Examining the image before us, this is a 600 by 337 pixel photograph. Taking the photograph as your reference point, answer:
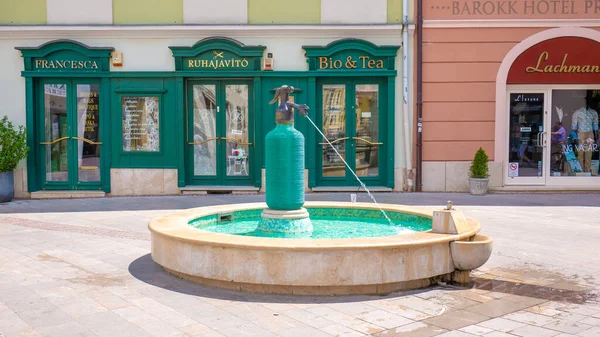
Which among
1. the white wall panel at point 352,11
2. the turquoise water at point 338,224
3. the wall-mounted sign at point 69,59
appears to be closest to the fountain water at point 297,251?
the turquoise water at point 338,224

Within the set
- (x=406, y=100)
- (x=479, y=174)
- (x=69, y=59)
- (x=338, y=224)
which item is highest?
(x=69, y=59)

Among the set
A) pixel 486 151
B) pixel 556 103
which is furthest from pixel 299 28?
pixel 556 103

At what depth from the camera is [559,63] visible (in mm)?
15094

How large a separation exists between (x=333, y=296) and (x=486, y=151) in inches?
405

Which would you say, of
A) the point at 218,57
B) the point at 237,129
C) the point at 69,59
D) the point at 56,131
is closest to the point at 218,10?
the point at 218,57

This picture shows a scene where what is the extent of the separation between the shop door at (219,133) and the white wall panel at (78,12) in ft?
8.57

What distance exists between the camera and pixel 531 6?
591 inches

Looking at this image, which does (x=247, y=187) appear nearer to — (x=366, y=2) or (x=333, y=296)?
(x=366, y=2)

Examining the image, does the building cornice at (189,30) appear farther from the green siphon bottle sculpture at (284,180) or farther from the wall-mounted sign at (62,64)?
the green siphon bottle sculpture at (284,180)

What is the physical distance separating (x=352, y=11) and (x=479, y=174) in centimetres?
484

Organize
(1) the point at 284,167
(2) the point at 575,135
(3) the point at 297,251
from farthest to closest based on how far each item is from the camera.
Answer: (2) the point at 575,135
(1) the point at 284,167
(3) the point at 297,251

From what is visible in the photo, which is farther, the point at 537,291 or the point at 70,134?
the point at 70,134

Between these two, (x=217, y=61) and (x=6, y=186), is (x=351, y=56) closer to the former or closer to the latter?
(x=217, y=61)

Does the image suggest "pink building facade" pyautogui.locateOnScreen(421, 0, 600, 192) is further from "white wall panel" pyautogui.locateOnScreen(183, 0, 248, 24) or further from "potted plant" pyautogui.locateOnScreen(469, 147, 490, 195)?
"white wall panel" pyautogui.locateOnScreen(183, 0, 248, 24)
